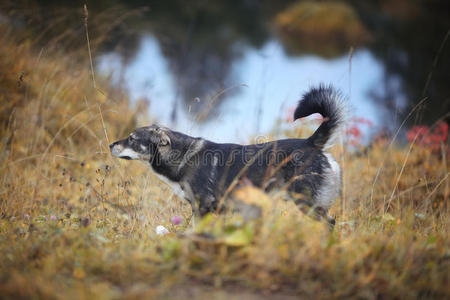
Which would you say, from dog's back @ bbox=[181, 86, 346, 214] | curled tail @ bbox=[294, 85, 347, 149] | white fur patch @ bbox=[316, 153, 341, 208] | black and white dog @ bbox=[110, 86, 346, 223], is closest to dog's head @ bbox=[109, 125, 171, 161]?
black and white dog @ bbox=[110, 86, 346, 223]

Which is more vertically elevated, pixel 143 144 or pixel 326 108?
pixel 326 108

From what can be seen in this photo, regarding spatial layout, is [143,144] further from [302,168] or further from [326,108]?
[326,108]

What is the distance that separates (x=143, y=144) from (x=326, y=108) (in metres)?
2.01

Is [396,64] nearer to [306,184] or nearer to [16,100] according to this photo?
[306,184]

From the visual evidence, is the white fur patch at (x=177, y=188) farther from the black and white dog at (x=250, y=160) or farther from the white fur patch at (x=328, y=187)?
the white fur patch at (x=328, y=187)

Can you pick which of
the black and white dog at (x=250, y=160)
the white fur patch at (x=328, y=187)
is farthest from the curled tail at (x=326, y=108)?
the white fur patch at (x=328, y=187)

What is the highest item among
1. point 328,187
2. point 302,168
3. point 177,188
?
point 302,168

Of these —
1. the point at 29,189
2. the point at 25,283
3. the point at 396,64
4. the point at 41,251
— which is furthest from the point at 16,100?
the point at 396,64

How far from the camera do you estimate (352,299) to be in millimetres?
1927

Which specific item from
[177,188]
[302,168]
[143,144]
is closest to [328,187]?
[302,168]

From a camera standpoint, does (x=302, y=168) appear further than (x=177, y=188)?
No

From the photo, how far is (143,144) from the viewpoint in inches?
147

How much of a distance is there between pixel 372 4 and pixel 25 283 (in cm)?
1509

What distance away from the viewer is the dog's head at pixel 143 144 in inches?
144
